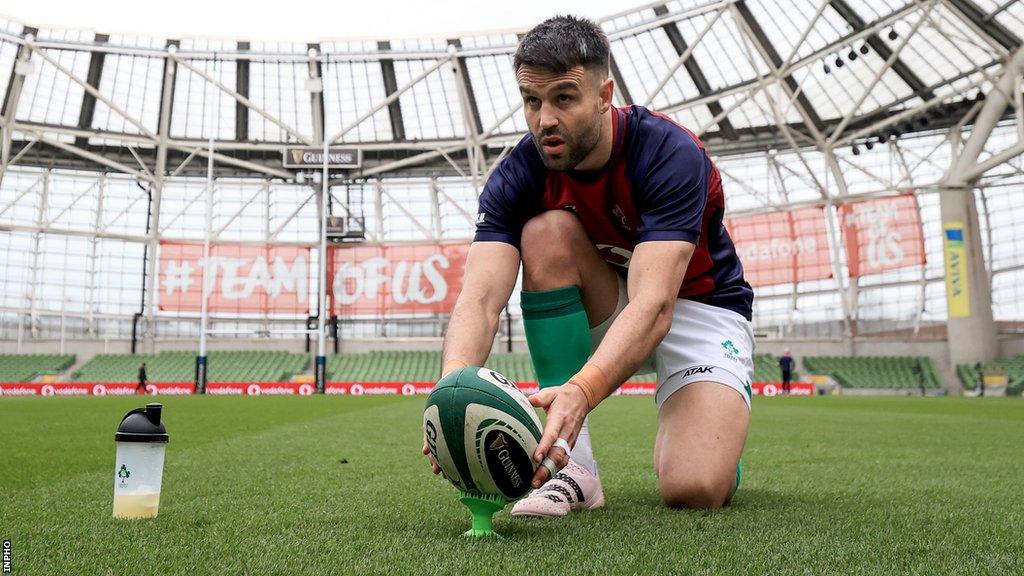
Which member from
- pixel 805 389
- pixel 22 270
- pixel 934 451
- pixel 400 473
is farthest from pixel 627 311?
pixel 22 270

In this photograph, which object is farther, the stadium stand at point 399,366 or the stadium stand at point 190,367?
the stadium stand at point 399,366

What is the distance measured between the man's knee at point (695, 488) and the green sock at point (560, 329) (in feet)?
1.78

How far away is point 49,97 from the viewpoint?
31.6m

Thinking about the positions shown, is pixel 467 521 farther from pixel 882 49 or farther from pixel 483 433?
pixel 882 49

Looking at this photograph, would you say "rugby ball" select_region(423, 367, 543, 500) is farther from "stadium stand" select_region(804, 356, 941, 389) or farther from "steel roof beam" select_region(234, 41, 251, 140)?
"steel roof beam" select_region(234, 41, 251, 140)

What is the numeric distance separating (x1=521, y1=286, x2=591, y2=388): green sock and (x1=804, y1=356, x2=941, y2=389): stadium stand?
29957mm

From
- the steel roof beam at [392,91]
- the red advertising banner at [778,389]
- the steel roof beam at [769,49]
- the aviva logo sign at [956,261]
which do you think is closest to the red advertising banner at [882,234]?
the aviva logo sign at [956,261]

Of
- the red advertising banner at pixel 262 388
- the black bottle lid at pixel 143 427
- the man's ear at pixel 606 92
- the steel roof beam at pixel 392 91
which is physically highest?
the steel roof beam at pixel 392 91

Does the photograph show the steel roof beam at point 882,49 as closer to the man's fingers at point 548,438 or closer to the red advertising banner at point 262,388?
the red advertising banner at point 262,388

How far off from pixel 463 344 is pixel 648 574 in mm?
1124

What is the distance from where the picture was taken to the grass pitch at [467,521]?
2.00 m

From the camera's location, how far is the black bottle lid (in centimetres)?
258

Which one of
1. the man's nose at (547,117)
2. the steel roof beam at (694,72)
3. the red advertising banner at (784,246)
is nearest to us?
the man's nose at (547,117)

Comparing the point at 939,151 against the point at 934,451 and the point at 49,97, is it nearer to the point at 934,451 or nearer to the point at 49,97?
the point at 934,451
